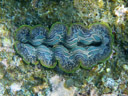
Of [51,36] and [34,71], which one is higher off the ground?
[51,36]

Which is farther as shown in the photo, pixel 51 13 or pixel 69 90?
pixel 51 13

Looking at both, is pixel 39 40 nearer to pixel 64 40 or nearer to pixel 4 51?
pixel 64 40

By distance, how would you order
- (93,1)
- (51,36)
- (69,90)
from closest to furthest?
(69,90) → (93,1) → (51,36)

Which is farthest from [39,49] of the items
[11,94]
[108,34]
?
[108,34]

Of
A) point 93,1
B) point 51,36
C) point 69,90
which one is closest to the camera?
point 69,90

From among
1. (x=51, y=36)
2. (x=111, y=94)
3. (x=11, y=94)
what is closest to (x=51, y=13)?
(x=51, y=36)

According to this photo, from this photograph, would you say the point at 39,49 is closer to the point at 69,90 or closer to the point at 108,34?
the point at 69,90

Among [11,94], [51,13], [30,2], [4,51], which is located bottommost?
[11,94]
